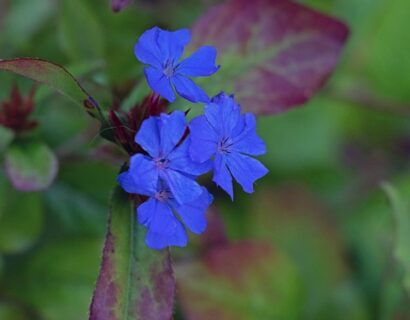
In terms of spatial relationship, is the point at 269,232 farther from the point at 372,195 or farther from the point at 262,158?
the point at 372,195

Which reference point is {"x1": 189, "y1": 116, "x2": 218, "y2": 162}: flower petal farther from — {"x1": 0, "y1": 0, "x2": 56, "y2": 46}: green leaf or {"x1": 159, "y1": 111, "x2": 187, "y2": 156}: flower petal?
{"x1": 0, "y1": 0, "x2": 56, "y2": 46}: green leaf

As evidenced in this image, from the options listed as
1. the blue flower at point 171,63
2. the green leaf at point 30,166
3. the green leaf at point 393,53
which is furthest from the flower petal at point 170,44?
the green leaf at point 393,53

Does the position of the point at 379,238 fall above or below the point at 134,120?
below

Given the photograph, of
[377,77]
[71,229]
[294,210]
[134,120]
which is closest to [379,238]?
[294,210]

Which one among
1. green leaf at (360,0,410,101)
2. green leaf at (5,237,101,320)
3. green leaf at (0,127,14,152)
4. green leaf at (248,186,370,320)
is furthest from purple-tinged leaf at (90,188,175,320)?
green leaf at (360,0,410,101)

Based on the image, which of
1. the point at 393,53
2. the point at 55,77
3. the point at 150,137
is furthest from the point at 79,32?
the point at 393,53
